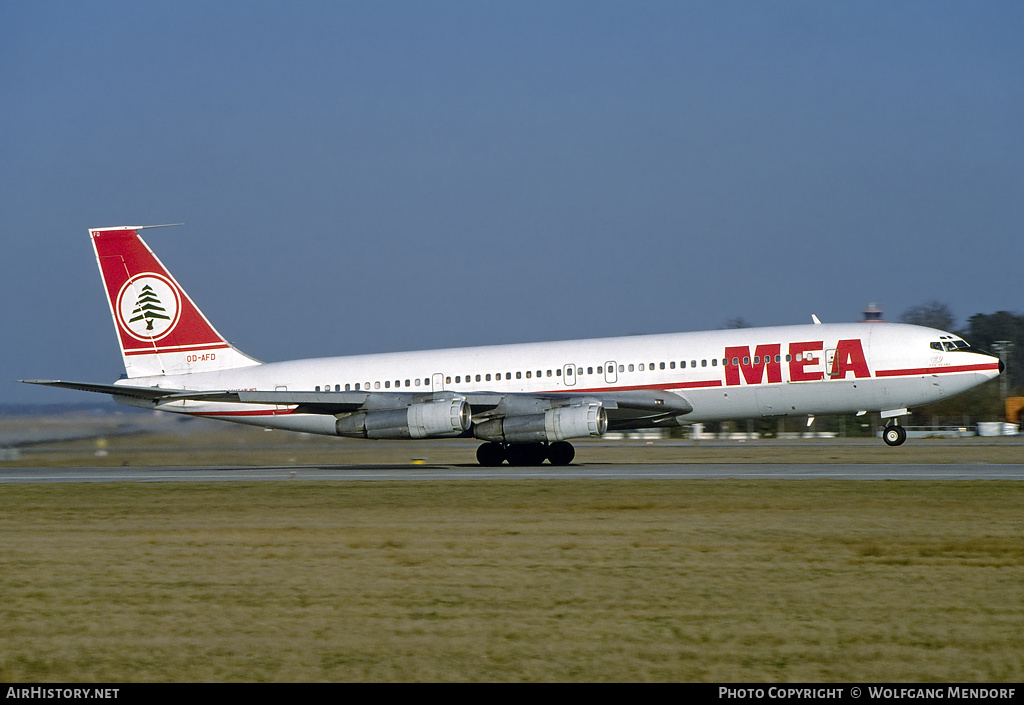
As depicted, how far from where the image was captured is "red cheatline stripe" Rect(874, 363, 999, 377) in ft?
103

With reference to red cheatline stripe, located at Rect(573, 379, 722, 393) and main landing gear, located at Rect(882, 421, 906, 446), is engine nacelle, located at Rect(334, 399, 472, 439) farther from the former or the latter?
main landing gear, located at Rect(882, 421, 906, 446)

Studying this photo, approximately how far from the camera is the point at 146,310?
3684cm

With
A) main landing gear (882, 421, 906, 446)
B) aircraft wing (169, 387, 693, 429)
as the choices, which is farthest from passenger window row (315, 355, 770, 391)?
main landing gear (882, 421, 906, 446)

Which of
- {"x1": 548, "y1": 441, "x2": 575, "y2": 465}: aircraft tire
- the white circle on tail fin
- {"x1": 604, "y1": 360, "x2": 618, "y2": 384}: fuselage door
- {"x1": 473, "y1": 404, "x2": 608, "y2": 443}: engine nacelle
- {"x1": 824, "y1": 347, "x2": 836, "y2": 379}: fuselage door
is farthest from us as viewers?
the white circle on tail fin

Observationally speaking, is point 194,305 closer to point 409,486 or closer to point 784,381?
point 409,486

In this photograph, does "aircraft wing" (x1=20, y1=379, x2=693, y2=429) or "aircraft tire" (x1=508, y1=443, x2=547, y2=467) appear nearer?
"aircraft wing" (x1=20, y1=379, x2=693, y2=429)

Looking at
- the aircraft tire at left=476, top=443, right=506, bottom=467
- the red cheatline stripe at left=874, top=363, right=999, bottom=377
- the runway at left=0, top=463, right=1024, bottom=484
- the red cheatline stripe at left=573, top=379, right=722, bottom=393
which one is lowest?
the runway at left=0, top=463, right=1024, bottom=484

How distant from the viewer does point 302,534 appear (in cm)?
1733

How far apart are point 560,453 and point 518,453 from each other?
139 centimetres

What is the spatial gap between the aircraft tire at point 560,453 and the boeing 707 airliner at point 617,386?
0.05 m

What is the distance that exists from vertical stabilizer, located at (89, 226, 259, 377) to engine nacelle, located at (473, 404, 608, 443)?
12.4 meters

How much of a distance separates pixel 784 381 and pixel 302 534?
60.2 feet
